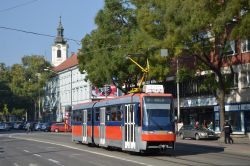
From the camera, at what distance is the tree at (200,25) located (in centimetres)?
2953

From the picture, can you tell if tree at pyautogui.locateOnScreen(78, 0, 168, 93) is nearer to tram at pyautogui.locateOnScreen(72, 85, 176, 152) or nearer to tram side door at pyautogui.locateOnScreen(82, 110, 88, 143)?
tram side door at pyautogui.locateOnScreen(82, 110, 88, 143)

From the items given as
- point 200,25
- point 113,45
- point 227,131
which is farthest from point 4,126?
point 200,25

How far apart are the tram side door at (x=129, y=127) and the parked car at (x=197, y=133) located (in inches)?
702

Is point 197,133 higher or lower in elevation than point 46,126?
lower

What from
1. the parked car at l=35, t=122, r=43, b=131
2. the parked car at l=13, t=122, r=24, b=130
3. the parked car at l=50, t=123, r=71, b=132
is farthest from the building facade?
the parked car at l=50, t=123, r=71, b=132

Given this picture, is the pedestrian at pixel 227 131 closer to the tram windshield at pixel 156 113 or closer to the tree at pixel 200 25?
the tree at pixel 200 25

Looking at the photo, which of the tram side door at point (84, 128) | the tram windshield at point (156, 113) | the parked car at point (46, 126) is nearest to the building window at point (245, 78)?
the tram side door at point (84, 128)

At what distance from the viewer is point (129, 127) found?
2536 cm

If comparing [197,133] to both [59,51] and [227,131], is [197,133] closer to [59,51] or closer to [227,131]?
[227,131]

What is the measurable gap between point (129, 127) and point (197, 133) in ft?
61.3

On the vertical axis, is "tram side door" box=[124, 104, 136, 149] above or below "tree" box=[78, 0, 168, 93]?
below

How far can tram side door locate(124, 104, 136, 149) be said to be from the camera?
24969 mm

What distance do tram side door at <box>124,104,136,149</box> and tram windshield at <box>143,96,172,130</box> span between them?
0.99 m

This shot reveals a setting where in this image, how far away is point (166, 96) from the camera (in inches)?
981
